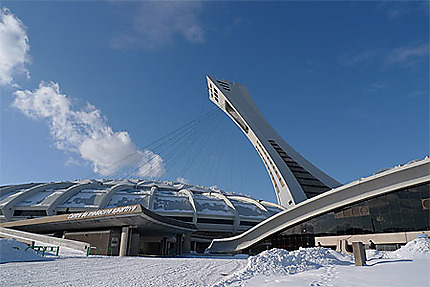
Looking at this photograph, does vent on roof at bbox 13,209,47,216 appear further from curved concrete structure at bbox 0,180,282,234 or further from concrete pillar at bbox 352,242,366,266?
concrete pillar at bbox 352,242,366,266

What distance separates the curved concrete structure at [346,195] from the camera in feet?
62.1

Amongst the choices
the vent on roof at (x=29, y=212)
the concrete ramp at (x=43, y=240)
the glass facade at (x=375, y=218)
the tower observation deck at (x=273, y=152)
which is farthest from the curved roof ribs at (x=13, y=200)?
the glass facade at (x=375, y=218)

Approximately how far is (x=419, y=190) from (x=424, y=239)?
293 inches

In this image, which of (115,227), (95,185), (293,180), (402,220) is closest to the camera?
(402,220)

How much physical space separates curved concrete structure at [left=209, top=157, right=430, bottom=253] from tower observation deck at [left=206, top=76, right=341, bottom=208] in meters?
8.99

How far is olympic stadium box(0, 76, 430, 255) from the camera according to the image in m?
19.6

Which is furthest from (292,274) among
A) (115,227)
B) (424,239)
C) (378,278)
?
(115,227)

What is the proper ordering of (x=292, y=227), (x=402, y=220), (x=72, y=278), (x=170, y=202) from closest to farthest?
1. (x=72, y=278)
2. (x=402, y=220)
3. (x=292, y=227)
4. (x=170, y=202)

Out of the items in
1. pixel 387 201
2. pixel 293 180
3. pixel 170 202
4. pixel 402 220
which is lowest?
pixel 402 220

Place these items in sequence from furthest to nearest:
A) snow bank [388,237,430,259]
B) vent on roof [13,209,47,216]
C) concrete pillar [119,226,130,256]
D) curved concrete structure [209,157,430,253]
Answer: vent on roof [13,209,47,216], concrete pillar [119,226,130,256], curved concrete structure [209,157,430,253], snow bank [388,237,430,259]

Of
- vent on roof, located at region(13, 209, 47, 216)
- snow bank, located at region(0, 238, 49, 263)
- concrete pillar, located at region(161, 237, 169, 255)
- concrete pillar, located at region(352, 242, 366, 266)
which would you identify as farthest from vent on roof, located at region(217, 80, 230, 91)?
concrete pillar, located at region(352, 242, 366, 266)

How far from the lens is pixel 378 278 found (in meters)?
8.54

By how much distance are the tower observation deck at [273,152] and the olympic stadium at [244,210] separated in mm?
155

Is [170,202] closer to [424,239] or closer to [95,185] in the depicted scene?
[95,185]
